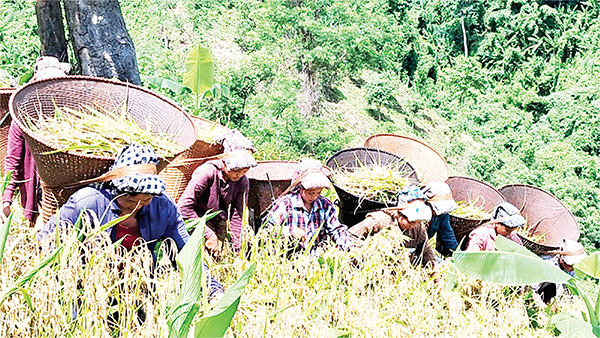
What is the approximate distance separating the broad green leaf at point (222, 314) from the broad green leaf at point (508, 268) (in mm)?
974

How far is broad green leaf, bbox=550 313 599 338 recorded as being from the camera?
2193mm

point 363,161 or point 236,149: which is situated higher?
point 236,149

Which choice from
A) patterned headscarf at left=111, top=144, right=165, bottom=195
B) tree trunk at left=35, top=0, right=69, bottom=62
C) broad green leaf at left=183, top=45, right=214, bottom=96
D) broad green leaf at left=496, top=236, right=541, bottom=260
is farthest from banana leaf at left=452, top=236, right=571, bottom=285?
tree trunk at left=35, top=0, right=69, bottom=62

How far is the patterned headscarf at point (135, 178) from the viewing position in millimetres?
1528

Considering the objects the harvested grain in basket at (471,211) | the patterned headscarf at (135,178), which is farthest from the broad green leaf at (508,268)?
the harvested grain in basket at (471,211)

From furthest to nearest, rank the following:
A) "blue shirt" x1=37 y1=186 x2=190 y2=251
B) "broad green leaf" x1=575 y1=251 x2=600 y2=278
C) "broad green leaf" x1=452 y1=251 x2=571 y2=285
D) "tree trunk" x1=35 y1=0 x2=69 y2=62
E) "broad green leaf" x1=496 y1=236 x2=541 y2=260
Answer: "tree trunk" x1=35 y1=0 x2=69 y2=62, "broad green leaf" x1=575 y1=251 x2=600 y2=278, "broad green leaf" x1=496 y1=236 x2=541 y2=260, "broad green leaf" x1=452 y1=251 x2=571 y2=285, "blue shirt" x1=37 y1=186 x2=190 y2=251

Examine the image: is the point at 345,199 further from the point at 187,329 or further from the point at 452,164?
the point at 452,164

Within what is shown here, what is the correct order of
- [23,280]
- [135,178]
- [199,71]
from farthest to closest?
[199,71]
[135,178]
[23,280]

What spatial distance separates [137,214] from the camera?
169cm

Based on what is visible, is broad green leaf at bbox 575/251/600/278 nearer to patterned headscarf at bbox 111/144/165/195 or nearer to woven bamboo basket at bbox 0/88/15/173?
patterned headscarf at bbox 111/144/165/195

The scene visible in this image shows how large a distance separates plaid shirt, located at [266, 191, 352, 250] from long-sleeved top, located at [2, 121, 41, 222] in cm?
99

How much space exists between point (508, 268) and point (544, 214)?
6.90 ft

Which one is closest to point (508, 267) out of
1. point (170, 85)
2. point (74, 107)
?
point (74, 107)

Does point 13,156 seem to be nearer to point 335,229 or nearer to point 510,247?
point 335,229
